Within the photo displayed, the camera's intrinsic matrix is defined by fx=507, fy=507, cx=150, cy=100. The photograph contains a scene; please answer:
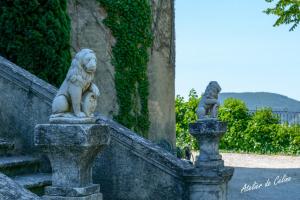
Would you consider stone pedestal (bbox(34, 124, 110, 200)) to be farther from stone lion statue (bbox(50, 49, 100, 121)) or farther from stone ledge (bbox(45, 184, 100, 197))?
stone lion statue (bbox(50, 49, 100, 121))

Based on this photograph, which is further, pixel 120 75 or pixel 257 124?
pixel 257 124

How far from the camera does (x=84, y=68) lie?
515 cm

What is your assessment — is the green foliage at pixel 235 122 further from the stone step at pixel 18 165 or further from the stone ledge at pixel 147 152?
the stone step at pixel 18 165

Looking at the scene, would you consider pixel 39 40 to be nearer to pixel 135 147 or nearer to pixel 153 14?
pixel 135 147

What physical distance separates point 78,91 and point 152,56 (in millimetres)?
7771

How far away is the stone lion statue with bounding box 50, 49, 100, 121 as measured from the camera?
5117 mm

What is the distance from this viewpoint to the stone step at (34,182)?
18.9 feet

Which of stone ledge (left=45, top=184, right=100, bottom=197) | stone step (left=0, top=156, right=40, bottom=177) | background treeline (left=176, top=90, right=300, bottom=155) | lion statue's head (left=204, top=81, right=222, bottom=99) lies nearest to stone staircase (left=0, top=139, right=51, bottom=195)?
stone step (left=0, top=156, right=40, bottom=177)

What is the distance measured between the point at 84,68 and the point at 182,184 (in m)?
2.44

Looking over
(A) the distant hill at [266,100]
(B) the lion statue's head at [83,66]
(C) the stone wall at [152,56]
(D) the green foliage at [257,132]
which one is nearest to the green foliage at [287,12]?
(C) the stone wall at [152,56]

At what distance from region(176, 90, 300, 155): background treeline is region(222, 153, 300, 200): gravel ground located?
1.05m

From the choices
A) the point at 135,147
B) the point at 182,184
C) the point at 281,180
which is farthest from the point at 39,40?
the point at 281,180

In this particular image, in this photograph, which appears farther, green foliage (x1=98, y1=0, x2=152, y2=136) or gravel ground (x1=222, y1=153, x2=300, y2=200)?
gravel ground (x1=222, y1=153, x2=300, y2=200)

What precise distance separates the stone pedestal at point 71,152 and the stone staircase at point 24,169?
850 millimetres
